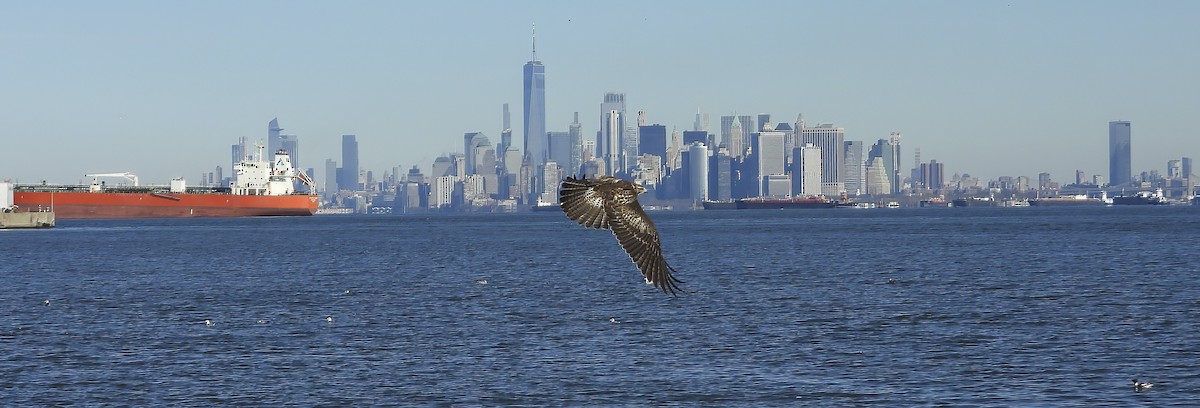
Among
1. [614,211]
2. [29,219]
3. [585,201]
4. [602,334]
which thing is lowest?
[602,334]

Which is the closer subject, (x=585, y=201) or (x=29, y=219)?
(x=585, y=201)

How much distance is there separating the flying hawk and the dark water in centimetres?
1578

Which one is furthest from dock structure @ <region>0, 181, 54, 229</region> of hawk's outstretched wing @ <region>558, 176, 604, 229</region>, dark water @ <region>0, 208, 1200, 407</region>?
hawk's outstretched wing @ <region>558, 176, 604, 229</region>

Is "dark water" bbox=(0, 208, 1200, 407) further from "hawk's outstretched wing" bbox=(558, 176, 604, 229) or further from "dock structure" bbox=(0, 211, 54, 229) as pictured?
"dock structure" bbox=(0, 211, 54, 229)

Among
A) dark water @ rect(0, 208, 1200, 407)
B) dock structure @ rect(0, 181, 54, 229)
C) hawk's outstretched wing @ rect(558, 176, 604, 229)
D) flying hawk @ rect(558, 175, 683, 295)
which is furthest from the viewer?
dock structure @ rect(0, 181, 54, 229)

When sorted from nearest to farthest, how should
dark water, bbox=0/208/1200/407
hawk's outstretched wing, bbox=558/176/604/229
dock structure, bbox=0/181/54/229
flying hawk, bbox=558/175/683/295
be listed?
flying hawk, bbox=558/175/683/295, hawk's outstretched wing, bbox=558/176/604/229, dark water, bbox=0/208/1200/407, dock structure, bbox=0/181/54/229

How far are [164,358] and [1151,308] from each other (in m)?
34.9

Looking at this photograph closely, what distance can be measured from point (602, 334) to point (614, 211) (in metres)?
29.5

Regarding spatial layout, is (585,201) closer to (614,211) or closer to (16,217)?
(614,211)

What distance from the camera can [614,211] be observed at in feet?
54.3

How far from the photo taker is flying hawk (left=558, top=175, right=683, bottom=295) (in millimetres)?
16094

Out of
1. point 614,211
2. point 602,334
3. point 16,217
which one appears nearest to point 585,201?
point 614,211

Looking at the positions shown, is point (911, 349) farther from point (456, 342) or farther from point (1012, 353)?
point (456, 342)

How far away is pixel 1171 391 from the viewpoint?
33125mm
